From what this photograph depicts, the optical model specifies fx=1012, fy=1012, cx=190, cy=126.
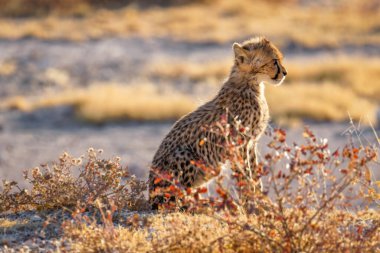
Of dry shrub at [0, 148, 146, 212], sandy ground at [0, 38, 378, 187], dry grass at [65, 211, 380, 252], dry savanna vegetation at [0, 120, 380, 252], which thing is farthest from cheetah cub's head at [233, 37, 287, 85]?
sandy ground at [0, 38, 378, 187]

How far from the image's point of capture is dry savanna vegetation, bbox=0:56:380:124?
1670 cm

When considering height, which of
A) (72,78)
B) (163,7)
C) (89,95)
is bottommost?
(89,95)

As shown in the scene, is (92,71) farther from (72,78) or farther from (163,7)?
(163,7)

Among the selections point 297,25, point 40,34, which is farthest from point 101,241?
point 297,25

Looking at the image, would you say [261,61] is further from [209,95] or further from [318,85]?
[318,85]

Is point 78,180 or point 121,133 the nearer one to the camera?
point 78,180

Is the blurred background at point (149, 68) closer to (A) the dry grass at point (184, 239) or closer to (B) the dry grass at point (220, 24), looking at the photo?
(B) the dry grass at point (220, 24)

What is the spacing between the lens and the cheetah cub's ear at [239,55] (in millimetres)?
7588

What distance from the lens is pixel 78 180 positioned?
6508mm

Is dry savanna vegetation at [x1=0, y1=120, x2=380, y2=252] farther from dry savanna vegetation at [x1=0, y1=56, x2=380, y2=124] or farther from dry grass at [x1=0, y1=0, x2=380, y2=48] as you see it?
dry grass at [x1=0, y1=0, x2=380, y2=48]

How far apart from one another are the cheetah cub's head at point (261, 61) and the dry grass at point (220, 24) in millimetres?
16776

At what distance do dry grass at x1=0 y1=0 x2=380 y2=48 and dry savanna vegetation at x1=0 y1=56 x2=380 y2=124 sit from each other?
373 centimetres

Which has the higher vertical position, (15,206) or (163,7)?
(163,7)

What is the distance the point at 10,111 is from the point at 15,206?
11126 mm
